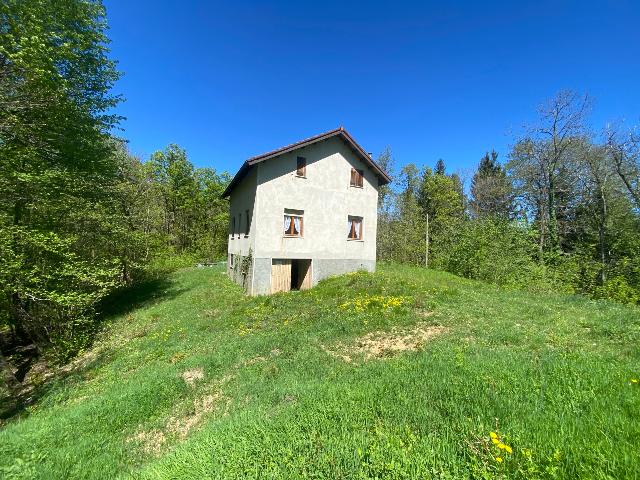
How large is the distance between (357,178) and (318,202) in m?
3.34

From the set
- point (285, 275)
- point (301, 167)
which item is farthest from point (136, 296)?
point (301, 167)

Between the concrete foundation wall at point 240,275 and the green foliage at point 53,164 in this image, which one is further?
the concrete foundation wall at point 240,275

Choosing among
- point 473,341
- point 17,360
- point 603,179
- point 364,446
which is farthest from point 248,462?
point 603,179

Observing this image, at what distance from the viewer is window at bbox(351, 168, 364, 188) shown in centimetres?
1942

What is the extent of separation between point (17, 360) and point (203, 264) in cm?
2051

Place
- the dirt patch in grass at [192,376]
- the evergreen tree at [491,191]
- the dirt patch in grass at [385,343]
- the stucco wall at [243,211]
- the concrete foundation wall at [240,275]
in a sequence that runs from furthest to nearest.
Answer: the evergreen tree at [491,191] < the stucco wall at [243,211] < the concrete foundation wall at [240,275] < the dirt patch in grass at [385,343] < the dirt patch in grass at [192,376]

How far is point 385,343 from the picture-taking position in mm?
9078

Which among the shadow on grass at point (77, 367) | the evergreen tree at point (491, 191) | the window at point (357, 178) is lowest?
the shadow on grass at point (77, 367)

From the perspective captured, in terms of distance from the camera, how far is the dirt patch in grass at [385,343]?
8.36 meters

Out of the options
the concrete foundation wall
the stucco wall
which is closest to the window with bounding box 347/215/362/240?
the stucco wall

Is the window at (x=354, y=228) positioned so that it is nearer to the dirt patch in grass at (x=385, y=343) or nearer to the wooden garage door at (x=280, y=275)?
the wooden garage door at (x=280, y=275)

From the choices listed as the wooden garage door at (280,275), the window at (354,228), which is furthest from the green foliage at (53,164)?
the window at (354,228)

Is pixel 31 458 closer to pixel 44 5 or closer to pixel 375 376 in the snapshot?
pixel 375 376

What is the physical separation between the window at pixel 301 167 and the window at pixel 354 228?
13.3ft
